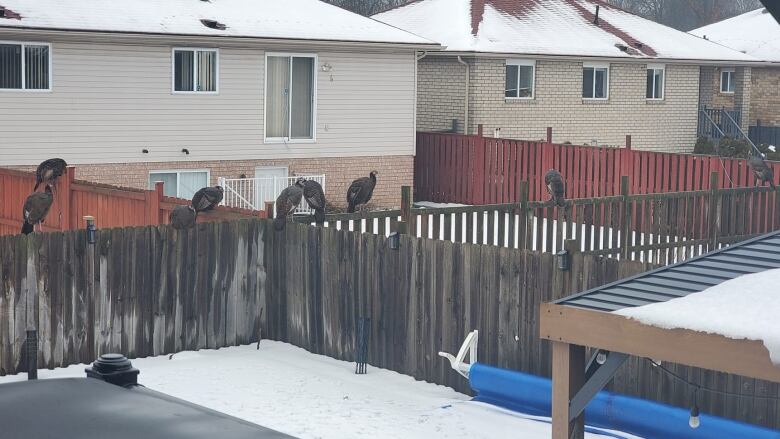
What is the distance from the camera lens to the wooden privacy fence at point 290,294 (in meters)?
12.2

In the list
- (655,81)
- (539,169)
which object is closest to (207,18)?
(539,169)

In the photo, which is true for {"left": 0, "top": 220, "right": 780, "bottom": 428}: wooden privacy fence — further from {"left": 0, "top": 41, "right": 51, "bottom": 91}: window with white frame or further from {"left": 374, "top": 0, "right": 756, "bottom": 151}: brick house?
{"left": 374, "top": 0, "right": 756, "bottom": 151}: brick house

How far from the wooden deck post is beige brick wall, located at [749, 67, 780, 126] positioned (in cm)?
3884

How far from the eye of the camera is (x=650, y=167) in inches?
972

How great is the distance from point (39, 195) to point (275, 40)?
33.8 ft

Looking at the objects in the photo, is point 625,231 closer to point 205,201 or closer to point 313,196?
point 313,196

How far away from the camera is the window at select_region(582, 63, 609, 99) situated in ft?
117

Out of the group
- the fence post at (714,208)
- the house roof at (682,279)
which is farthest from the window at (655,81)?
the house roof at (682,279)

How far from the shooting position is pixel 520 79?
3431cm

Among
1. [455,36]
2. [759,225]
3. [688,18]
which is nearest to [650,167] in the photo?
[759,225]

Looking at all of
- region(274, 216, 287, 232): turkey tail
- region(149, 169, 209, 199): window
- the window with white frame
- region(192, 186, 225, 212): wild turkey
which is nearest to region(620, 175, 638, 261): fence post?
region(274, 216, 287, 232): turkey tail

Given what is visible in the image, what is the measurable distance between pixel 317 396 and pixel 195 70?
46.8 ft

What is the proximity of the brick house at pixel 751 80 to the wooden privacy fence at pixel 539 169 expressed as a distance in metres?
14.2

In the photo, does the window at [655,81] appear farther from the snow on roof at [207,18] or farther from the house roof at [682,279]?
the house roof at [682,279]
